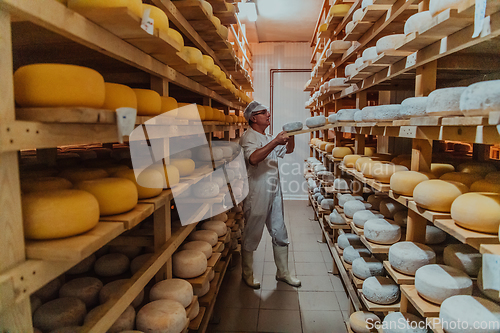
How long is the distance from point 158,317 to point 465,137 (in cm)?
162

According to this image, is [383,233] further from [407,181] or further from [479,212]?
[479,212]

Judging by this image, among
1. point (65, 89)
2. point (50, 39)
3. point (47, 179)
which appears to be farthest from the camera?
point (50, 39)

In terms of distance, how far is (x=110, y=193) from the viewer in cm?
123

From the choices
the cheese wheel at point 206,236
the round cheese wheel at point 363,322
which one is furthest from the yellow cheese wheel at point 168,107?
the round cheese wheel at point 363,322

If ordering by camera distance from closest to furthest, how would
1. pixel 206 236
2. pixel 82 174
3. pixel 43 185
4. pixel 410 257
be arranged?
pixel 43 185, pixel 82 174, pixel 410 257, pixel 206 236

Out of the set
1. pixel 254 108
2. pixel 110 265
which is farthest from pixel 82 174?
pixel 254 108

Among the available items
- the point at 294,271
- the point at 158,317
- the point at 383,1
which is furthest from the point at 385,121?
the point at 294,271

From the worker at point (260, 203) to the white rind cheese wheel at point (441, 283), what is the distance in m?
1.81

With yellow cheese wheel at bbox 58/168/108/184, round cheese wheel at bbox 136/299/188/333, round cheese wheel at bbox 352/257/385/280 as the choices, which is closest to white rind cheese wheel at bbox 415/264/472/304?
round cheese wheel at bbox 352/257/385/280

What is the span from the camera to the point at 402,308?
74.1 inches

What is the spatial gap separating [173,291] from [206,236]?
0.91 meters

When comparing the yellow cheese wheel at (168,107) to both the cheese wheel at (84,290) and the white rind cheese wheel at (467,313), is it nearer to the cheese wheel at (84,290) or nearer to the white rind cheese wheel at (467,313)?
the cheese wheel at (84,290)

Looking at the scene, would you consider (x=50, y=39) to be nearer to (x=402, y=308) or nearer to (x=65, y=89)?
(x=65, y=89)

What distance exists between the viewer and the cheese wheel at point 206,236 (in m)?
2.65
